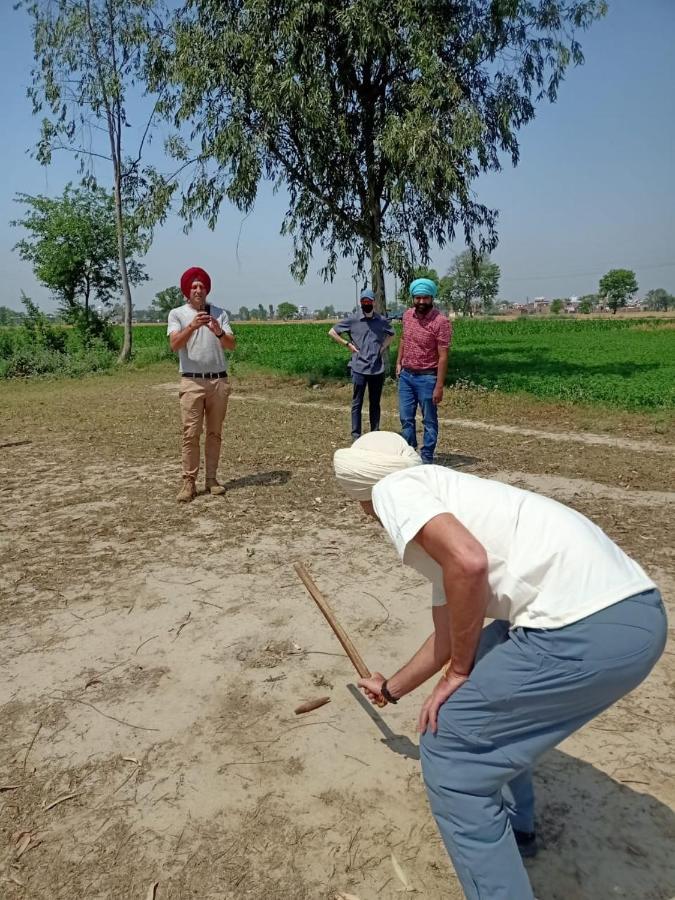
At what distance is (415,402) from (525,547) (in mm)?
5602

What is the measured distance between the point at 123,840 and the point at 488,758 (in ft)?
4.95

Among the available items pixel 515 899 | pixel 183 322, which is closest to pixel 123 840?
pixel 515 899

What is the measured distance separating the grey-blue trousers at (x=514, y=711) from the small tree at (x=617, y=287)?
129244 mm

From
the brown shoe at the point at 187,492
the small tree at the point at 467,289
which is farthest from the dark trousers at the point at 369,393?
the small tree at the point at 467,289

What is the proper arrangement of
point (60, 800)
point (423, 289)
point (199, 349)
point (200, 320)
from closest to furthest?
point (60, 800)
point (200, 320)
point (199, 349)
point (423, 289)

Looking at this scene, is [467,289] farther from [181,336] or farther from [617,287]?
[181,336]

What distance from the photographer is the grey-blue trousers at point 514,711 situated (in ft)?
5.55

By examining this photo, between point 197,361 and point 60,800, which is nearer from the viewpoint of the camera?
point 60,800

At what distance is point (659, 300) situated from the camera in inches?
6467

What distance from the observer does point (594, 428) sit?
1044 cm

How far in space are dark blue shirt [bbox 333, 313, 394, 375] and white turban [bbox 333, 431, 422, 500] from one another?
250 inches

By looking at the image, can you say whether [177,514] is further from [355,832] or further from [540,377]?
[540,377]

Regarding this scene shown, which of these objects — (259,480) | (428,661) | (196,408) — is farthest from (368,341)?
(428,661)

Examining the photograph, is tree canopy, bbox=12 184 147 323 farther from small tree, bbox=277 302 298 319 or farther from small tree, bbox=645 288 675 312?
small tree, bbox=645 288 675 312
